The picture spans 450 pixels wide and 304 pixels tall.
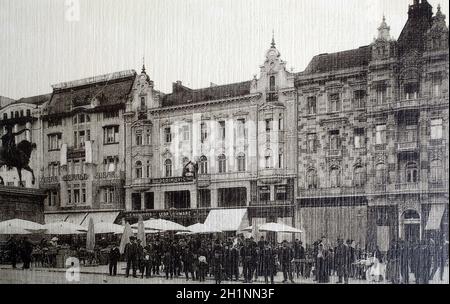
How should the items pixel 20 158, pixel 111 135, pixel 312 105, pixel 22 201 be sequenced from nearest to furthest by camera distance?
pixel 312 105 → pixel 111 135 → pixel 22 201 → pixel 20 158

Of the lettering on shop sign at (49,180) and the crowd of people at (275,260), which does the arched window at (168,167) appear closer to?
the crowd of people at (275,260)

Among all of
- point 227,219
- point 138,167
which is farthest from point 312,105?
point 138,167

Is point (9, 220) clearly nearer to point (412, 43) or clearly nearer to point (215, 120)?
point (215, 120)

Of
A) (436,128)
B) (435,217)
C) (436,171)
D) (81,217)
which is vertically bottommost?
(81,217)

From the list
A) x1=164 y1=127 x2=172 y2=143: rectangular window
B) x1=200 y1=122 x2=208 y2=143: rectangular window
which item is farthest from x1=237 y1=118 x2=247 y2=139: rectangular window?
x1=164 y1=127 x2=172 y2=143: rectangular window

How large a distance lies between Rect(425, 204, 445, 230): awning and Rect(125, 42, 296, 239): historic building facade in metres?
2.41

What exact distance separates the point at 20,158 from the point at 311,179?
582 cm

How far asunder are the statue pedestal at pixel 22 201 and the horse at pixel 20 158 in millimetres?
222

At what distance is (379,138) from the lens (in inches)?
425

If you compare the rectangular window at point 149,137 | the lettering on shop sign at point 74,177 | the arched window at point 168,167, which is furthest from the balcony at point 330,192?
the lettering on shop sign at point 74,177

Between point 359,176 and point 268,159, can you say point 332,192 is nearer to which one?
point 359,176

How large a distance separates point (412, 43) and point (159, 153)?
4988 mm
